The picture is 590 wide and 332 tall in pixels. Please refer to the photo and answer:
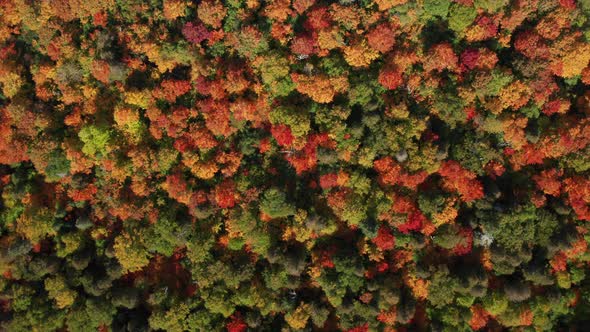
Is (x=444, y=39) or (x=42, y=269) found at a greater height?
(x=444, y=39)

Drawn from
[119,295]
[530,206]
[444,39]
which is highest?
[444,39]

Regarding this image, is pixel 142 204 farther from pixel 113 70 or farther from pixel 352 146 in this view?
pixel 352 146

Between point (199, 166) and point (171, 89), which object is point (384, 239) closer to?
point (199, 166)

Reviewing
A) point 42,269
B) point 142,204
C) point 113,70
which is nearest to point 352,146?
point 142,204

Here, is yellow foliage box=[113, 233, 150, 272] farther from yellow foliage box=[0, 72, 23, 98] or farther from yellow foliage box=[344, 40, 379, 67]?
yellow foliage box=[344, 40, 379, 67]

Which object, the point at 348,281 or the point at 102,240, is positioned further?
the point at 102,240

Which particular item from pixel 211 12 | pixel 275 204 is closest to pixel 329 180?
pixel 275 204

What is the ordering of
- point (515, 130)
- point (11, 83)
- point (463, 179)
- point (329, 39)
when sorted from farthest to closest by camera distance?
point (11, 83), point (329, 39), point (463, 179), point (515, 130)
